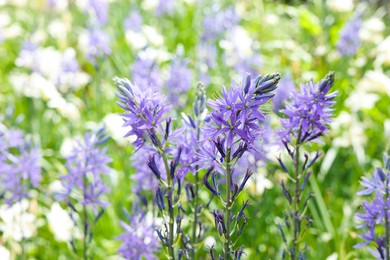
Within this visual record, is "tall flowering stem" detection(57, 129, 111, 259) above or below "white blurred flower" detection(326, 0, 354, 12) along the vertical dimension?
below

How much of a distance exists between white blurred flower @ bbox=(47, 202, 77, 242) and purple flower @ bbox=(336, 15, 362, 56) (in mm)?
2623

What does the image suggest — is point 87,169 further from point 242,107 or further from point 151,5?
point 151,5

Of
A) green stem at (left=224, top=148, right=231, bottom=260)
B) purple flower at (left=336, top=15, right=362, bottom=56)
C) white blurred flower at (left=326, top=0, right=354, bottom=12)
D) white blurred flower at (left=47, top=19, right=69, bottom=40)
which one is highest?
white blurred flower at (left=47, top=19, right=69, bottom=40)

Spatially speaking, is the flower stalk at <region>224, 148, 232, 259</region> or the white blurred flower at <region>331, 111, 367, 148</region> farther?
the white blurred flower at <region>331, 111, 367, 148</region>

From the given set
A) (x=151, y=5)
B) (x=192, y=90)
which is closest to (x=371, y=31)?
(x=192, y=90)

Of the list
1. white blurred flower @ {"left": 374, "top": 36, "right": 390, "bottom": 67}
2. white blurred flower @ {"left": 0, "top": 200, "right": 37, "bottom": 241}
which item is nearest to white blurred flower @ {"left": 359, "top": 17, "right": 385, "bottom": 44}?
white blurred flower @ {"left": 374, "top": 36, "right": 390, "bottom": 67}

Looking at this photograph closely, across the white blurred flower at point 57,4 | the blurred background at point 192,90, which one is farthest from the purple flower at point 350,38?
the white blurred flower at point 57,4

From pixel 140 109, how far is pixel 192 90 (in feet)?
9.32

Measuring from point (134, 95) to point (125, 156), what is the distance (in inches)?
89.0

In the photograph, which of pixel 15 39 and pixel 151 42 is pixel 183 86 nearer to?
pixel 151 42

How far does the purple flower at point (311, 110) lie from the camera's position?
1833 mm

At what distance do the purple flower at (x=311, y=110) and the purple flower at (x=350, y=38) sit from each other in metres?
2.77

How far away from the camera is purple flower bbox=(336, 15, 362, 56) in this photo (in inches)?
177

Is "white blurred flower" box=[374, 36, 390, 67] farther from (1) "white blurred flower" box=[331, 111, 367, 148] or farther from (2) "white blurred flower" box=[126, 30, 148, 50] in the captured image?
(2) "white blurred flower" box=[126, 30, 148, 50]
